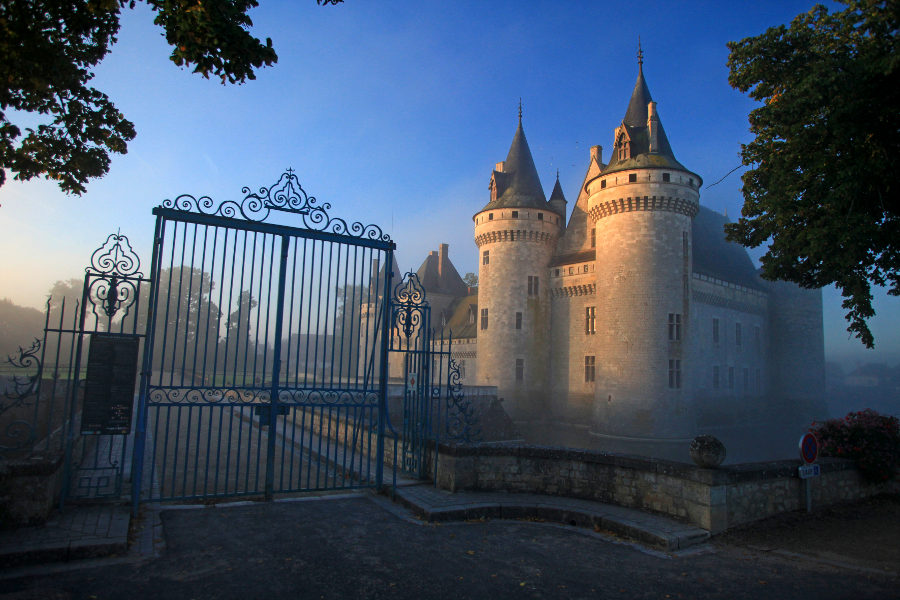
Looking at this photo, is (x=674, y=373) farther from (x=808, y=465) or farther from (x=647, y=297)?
(x=808, y=465)

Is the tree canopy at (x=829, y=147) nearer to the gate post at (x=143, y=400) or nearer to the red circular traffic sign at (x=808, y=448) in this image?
the red circular traffic sign at (x=808, y=448)

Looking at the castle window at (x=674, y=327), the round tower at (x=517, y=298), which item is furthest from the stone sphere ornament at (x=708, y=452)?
the round tower at (x=517, y=298)

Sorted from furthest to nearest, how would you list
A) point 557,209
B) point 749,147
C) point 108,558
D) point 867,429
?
point 557,209
point 749,147
point 867,429
point 108,558

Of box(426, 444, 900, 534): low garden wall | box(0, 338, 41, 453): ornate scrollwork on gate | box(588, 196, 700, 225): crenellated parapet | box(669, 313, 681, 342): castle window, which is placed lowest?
box(426, 444, 900, 534): low garden wall

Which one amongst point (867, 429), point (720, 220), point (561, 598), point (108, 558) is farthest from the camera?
point (720, 220)

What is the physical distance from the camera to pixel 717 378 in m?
33.5

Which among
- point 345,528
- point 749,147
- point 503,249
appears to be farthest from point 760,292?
point 345,528

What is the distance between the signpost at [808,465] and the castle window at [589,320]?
24.4 metres

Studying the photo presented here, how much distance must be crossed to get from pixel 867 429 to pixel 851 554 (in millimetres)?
3872

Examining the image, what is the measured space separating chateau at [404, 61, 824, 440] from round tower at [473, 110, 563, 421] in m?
0.08

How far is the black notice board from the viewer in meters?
5.91

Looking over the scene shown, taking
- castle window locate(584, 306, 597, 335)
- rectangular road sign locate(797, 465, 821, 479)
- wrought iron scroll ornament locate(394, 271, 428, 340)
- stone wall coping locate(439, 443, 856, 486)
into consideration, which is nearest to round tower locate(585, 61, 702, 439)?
castle window locate(584, 306, 597, 335)

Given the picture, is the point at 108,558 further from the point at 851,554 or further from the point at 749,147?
the point at 749,147

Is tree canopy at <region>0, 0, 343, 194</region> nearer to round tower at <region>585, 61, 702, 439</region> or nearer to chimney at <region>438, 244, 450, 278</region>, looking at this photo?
round tower at <region>585, 61, 702, 439</region>
